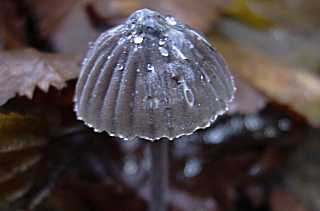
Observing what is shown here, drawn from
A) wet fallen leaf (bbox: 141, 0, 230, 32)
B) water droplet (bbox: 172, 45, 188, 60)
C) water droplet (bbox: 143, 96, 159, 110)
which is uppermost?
wet fallen leaf (bbox: 141, 0, 230, 32)

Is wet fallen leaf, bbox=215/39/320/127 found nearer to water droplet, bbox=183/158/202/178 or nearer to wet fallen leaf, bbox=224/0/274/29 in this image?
wet fallen leaf, bbox=224/0/274/29

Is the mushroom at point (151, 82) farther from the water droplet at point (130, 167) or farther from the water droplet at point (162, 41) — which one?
the water droplet at point (130, 167)

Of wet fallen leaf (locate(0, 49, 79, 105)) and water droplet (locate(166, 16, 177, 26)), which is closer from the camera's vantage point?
water droplet (locate(166, 16, 177, 26))

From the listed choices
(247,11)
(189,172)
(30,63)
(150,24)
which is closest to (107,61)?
(150,24)

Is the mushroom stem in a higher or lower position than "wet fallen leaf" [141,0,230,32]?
lower

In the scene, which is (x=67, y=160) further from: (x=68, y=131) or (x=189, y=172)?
(x=189, y=172)

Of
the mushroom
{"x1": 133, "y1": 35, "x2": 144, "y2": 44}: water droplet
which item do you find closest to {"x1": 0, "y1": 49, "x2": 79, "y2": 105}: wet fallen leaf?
the mushroom

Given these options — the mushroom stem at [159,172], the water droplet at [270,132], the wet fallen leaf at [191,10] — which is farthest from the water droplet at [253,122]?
the mushroom stem at [159,172]

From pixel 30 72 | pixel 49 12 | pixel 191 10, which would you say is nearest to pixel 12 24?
pixel 49 12
